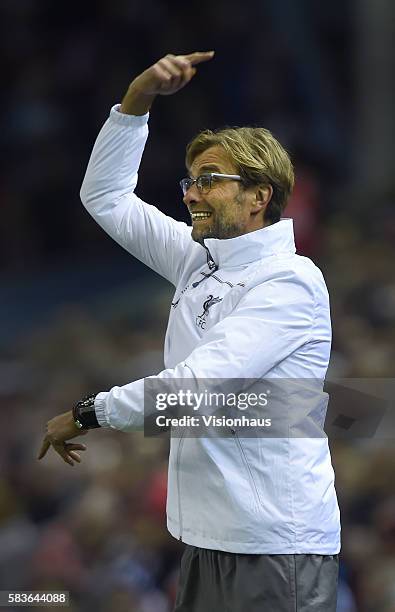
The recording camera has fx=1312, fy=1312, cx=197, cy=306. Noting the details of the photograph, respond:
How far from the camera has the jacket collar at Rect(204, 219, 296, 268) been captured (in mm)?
2975

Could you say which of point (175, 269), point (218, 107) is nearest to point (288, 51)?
point (218, 107)

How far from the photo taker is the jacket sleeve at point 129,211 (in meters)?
3.25

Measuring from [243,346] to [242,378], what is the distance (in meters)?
0.07

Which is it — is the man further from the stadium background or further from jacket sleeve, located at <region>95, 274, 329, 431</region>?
the stadium background

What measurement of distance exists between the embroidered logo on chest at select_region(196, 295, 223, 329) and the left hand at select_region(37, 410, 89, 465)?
1.22ft

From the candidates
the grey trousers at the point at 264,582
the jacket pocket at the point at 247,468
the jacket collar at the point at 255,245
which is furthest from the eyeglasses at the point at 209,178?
the grey trousers at the point at 264,582

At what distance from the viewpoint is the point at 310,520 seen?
2.84 m

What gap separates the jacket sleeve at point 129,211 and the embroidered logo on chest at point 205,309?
0.29 m

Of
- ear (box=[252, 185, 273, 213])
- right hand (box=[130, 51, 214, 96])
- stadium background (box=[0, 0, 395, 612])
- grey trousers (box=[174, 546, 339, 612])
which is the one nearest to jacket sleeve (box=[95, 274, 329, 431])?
ear (box=[252, 185, 273, 213])

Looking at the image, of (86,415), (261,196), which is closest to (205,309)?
(261,196)

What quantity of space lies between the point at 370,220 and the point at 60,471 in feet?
6.91

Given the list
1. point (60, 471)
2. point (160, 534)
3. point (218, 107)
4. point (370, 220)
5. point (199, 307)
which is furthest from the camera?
point (218, 107)

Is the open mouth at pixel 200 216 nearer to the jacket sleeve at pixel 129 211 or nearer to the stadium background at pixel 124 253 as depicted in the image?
the jacket sleeve at pixel 129 211

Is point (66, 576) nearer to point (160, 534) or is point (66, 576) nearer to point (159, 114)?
point (160, 534)
